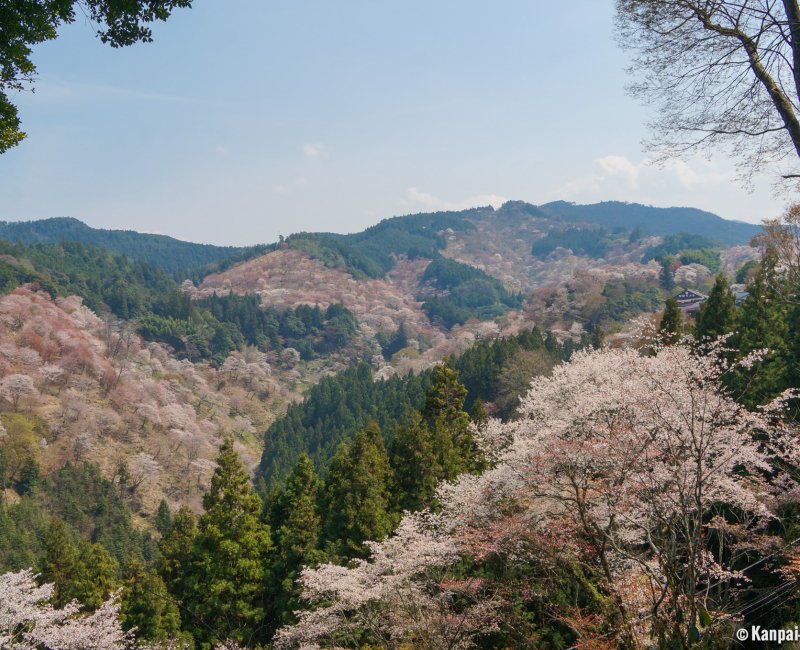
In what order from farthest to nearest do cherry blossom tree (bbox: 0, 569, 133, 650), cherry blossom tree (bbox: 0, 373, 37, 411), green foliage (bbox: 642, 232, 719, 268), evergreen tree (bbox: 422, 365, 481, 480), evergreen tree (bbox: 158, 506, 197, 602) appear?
green foliage (bbox: 642, 232, 719, 268) < cherry blossom tree (bbox: 0, 373, 37, 411) < evergreen tree (bbox: 158, 506, 197, 602) < evergreen tree (bbox: 422, 365, 481, 480) < cherry blossom tree (bbox: 0, 569, 133, 650)

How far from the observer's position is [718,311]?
26609mm

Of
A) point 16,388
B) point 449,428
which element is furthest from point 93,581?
point 16,388

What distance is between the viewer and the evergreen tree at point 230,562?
19.3m

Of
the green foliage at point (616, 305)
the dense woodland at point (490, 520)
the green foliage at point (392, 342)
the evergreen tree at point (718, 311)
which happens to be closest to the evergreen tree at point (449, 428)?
the dense woodland at point (490, 520)

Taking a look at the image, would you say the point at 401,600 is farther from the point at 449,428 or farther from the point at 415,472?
the point at 449,428

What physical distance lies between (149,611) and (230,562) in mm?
3660

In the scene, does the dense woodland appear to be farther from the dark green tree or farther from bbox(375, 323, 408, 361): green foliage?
bbox(375, 323, 408, 361): green foliage

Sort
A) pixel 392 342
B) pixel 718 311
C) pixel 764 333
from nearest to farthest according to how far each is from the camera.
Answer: pixel 764 333, pixel 718 311, pixel 392 342

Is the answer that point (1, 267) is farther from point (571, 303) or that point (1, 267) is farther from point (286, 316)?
point (571, 303)

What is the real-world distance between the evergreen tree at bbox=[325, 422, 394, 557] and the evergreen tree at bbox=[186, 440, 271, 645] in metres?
2.66

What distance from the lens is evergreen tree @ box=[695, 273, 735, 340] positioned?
26266 mm

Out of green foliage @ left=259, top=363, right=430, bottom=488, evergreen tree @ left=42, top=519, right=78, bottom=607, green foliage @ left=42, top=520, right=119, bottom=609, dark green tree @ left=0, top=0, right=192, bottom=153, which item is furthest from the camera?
green foliage @ left=259, top=363, right=430, bottom=488

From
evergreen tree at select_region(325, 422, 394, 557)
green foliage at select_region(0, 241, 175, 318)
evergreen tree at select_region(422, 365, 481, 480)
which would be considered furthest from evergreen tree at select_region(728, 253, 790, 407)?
green foliage at select_region(0, 241, 175, 318)

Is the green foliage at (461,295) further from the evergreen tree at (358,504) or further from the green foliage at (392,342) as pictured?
the evergreen tree at (358,504)
